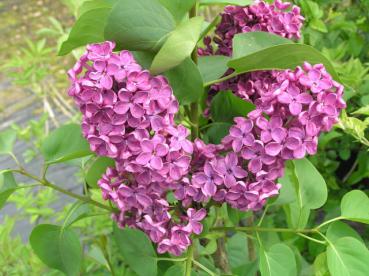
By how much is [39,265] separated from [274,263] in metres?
0.60

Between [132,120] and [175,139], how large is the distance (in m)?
0.05

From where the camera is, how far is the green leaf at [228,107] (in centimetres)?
65

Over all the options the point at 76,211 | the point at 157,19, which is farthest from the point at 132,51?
the point at 76,211

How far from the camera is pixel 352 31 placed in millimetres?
1350

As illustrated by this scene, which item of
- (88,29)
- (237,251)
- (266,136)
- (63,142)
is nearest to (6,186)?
(63,142)

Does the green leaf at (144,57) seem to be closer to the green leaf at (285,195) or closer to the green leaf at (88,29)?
the green leaf at (88,29)

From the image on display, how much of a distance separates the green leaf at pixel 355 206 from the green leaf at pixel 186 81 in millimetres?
231

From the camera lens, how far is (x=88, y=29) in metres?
0.61

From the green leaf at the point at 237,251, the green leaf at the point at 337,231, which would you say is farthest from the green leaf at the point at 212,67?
the green leaf at the point at 237,251

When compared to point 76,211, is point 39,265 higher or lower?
lower

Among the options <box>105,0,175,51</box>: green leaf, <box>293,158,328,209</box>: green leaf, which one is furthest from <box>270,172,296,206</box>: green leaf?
<box>105,0,175,51</box>: green leaf

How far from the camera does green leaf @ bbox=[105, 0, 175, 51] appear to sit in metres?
0.55

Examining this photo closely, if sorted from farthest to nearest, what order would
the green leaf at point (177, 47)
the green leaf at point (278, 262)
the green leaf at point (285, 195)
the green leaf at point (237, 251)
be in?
the green leaf at point (237, 251) < the green leaf at point (285, 195) < the green leaf at point (278, 262) < the green leaf at point (177, 47)

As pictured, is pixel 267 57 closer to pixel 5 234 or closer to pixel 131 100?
pixel 131 100
